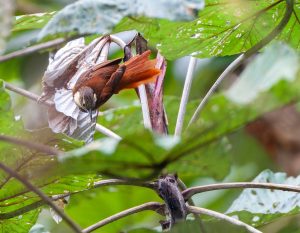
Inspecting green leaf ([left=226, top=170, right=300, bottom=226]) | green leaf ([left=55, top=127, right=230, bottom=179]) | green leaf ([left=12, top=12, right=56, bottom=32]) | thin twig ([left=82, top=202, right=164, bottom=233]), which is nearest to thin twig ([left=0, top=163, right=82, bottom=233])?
green leaf ([left=55, top=127, right=230, bottom=179])

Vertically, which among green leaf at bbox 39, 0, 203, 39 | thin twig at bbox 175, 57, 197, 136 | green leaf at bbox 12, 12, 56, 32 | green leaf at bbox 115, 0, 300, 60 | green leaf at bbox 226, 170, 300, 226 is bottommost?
green leaf at bbox 226, 170, 300, 226

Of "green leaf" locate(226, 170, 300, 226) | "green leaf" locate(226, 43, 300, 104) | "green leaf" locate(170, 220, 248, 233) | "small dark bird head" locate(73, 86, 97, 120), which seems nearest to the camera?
"green leaf" locate(226, 43, 300, 104)

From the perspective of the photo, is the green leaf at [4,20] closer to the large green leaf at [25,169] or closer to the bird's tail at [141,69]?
the large green leaf at [25,169]

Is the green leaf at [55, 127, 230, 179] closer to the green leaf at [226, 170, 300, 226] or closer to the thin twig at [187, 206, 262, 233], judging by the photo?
the thin twig at [187, 206, 262, 233]

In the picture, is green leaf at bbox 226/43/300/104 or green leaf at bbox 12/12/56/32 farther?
green leaf at bbox 12/12/56/32

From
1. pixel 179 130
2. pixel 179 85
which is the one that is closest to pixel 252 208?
pixel 179 130

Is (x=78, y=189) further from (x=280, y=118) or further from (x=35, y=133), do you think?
(x=280, y=118)

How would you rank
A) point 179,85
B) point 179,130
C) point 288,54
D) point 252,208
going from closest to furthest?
1. point 288,54
2. point 179,130
3. point 252,208
4. point 179,85
